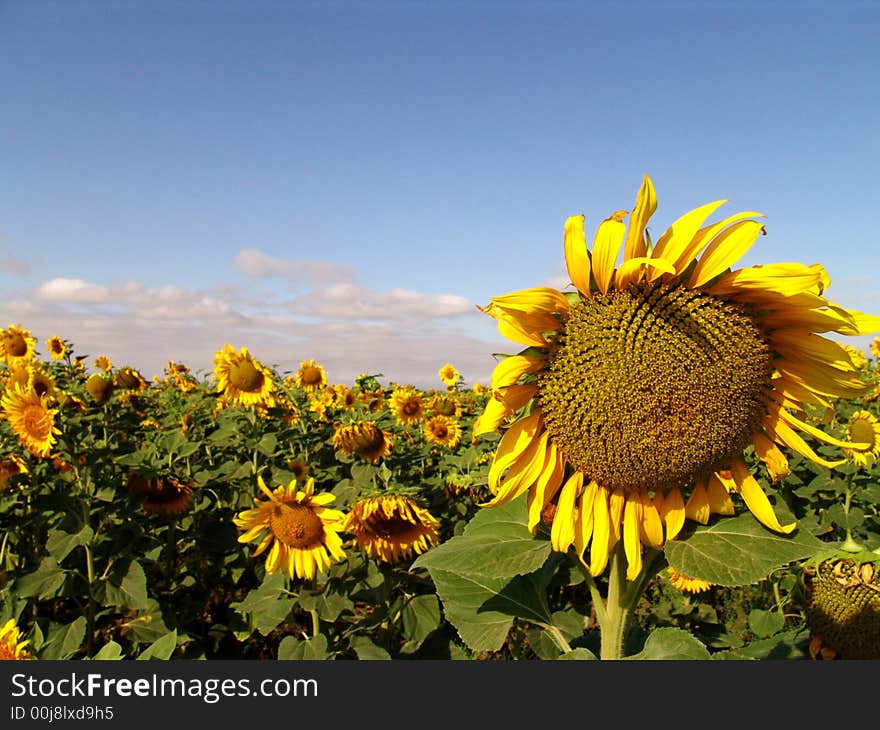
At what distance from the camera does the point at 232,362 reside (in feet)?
21.8

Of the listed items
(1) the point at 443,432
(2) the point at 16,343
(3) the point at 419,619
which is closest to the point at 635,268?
(3) the point at 419,619

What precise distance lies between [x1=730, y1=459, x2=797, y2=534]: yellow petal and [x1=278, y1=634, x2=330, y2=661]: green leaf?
2.69m

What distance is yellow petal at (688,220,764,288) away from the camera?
1366 millimetres

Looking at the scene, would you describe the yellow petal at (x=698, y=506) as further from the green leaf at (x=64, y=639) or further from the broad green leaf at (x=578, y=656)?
the green leaf at (x=64, y=639)

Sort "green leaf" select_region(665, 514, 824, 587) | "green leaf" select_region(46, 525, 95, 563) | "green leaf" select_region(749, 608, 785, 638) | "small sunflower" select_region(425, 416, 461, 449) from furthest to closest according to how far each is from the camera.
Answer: "small sunflower" select_region(425, 416, 461, 449) → "green leaf" select_region(46, 525, 95, 563) → "green leaf" select_region(749, 608, 785, 638) → "green leaf" select_region(665, 514, 824, 587)

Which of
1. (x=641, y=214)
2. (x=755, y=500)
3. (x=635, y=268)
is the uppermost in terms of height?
(x=641, y=214)

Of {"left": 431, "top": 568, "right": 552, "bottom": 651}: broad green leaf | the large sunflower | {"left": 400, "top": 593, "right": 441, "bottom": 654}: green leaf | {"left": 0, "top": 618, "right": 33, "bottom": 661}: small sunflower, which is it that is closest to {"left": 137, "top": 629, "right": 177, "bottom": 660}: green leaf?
{"left": 0, "top": 618, "right": 33, "bottom": 661}: small sunflower

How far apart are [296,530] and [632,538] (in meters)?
2.44

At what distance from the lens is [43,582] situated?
3.93 metres

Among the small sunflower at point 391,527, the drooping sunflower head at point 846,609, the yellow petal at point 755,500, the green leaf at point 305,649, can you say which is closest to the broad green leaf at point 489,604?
the yellow petal at point 755,500

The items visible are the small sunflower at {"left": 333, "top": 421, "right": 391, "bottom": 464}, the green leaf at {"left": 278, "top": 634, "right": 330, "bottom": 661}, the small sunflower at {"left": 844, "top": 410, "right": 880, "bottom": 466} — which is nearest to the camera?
the green leaf at {"left": 278, "top": 634, "right": 330, "bottom": 661}

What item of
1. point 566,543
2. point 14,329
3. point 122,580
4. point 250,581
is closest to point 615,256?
point 566,543

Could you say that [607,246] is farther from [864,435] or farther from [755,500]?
[864,435]

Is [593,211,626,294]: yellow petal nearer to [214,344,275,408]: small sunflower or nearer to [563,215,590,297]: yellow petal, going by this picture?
[563,215,590,297]: yellow petal
